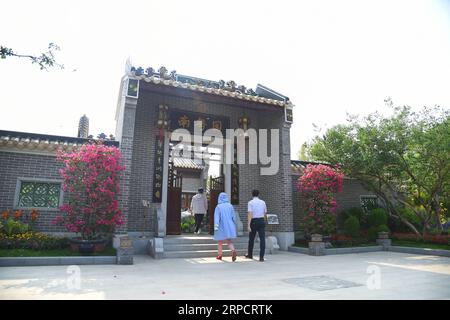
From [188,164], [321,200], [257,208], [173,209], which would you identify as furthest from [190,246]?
[188,164]

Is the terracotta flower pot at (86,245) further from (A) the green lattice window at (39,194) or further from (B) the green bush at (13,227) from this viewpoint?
(A) the green lattice window at (39,194)

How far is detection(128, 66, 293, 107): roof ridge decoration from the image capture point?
7.20 meters

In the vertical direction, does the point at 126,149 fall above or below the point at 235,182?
above

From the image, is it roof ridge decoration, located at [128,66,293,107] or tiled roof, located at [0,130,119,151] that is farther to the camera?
roof ridge decoration, located at [128,66,293,107]

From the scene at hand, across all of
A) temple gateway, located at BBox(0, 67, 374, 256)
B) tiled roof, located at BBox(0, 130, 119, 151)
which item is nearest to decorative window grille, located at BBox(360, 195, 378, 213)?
temple gateway, located at BBox(0, 67, 374, 256)

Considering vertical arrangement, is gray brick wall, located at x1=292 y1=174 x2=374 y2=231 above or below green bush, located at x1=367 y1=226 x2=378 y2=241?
above

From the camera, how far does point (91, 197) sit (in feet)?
19.7

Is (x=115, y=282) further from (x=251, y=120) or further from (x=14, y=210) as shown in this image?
(x=251, y=120)

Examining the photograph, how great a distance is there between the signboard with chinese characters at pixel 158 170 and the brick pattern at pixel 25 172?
2.29 metres

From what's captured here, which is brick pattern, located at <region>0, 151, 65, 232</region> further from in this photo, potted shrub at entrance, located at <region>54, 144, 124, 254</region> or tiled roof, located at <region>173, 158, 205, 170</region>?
tiled roof, located at <region>173, 158, 205, 170</region>

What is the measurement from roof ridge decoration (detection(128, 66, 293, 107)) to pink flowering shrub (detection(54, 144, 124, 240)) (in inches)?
84.4

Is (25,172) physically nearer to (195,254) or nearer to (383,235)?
(195,254)

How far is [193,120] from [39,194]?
4.37 m
